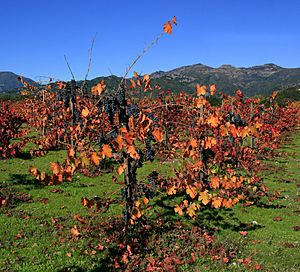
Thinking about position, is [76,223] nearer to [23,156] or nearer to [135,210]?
[135,210]

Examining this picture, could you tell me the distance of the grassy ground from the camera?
772cm

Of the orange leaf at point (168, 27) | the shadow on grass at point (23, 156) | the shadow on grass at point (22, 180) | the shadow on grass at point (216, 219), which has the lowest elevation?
the shadow on grass at point (216, 219)

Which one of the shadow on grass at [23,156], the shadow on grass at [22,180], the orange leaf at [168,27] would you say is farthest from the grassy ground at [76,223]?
the orange leaf at [168,27]

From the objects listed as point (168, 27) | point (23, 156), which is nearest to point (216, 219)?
point (168, 27)

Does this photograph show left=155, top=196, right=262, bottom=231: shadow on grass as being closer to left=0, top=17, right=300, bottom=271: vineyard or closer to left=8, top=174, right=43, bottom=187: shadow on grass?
left=0, top=17, right=300, bottom=271: vineyard

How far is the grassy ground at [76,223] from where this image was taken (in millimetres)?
7719

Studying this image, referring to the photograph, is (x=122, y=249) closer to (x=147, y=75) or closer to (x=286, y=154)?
(x=147, y=75)

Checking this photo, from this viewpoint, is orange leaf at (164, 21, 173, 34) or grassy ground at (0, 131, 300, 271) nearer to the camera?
orange leaf at (164, 21, 173, 34)

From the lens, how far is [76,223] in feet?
32.5

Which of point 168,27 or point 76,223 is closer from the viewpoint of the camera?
point 168,27

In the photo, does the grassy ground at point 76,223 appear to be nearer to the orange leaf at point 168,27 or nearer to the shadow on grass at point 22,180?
the shadow on grass at point 22,180

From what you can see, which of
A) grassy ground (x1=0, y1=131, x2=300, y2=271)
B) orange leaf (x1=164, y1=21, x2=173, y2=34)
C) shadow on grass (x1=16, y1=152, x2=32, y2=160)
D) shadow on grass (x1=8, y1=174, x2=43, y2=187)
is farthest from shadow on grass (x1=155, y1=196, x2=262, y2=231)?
shadow on grass (x1=16, y1=152, x2=32, y2=160)

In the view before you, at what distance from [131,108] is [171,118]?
16.9 m

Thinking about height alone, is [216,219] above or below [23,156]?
below
